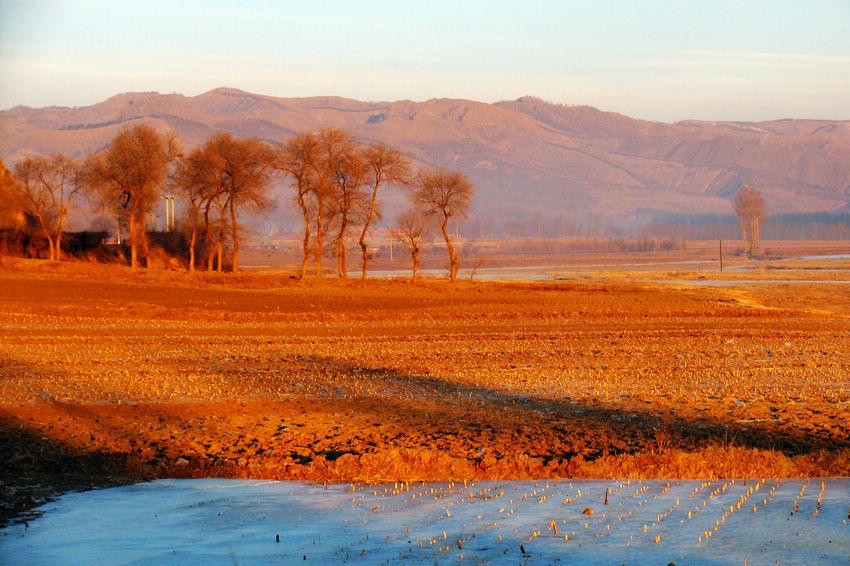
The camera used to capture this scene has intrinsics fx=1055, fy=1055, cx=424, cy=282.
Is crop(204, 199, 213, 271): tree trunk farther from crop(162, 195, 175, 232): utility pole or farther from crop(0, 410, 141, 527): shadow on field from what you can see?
crop(0, 410, 141, 527): shadow on field

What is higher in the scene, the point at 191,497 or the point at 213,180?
the point at 213,180

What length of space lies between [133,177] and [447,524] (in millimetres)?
69428

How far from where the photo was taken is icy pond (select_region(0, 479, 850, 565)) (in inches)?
450

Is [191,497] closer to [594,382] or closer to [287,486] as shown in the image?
[287,486]

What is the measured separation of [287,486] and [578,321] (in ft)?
105

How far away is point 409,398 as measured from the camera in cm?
2116

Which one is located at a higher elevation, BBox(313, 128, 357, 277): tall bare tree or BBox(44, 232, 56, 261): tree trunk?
BBox(313, 128, 357, 277): tall bare tree

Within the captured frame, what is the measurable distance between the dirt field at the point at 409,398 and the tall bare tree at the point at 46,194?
38.6 metres

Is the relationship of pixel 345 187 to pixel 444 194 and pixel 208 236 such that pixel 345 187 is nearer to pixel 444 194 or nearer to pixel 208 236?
pixel 444 194

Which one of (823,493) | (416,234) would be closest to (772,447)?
(823,493)

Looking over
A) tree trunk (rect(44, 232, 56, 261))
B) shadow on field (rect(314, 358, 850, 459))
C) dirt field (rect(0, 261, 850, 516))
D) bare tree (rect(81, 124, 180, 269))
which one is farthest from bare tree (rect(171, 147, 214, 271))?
shadow on field (rect(314, 358, 850, 459))

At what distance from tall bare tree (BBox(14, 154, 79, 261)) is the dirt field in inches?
1521

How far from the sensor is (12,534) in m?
12.2

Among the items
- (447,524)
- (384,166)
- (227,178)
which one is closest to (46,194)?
(227,178)
